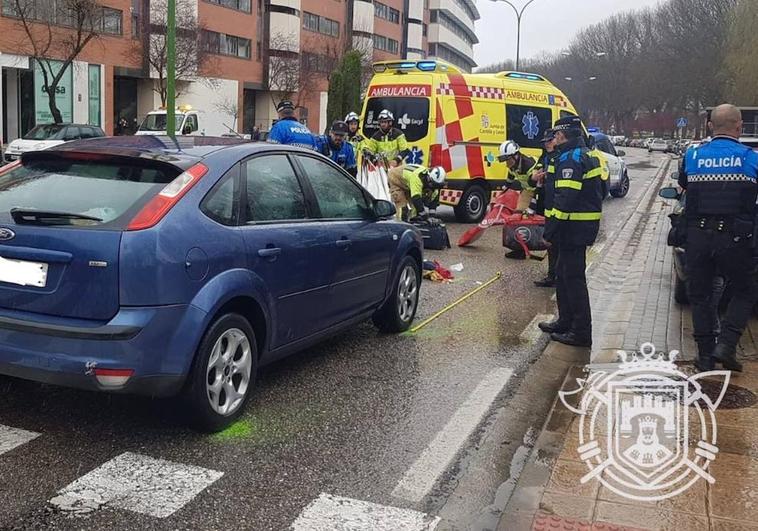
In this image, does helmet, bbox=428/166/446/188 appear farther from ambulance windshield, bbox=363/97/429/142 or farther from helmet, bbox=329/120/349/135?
ambulance windshield, bbox=363/97/429/142

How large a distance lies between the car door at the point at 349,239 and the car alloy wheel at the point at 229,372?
3.31 ft

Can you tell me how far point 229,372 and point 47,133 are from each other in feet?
75.9

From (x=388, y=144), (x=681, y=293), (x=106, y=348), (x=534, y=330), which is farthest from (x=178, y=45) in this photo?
(x=106, y=348)

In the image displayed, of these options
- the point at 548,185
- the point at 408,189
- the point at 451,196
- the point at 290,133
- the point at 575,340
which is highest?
the point at 290,133

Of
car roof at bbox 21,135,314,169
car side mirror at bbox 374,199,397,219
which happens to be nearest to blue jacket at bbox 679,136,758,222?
car side mirror at bbox 374,199,397,219

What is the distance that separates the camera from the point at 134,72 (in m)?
41.0

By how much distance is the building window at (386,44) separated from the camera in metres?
70.2

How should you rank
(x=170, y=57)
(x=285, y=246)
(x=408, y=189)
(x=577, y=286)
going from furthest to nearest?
1. (x=170, y=57)
2. (x=408, y=189)
3. (x=577, y=286)
4. (x=285, y=246)

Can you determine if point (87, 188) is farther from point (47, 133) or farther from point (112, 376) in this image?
point (47, 133)

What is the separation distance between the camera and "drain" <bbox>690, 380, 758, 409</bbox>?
5.07 metres

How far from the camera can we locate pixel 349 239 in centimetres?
571

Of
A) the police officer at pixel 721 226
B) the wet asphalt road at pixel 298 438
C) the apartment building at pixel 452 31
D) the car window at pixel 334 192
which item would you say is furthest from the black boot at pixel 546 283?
the apartment building at pixel 452 31

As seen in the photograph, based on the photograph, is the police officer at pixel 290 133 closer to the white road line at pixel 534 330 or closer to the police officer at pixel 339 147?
the police officer at pixel 339 147

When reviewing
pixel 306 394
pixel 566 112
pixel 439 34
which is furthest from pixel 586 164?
pixel 439 34
